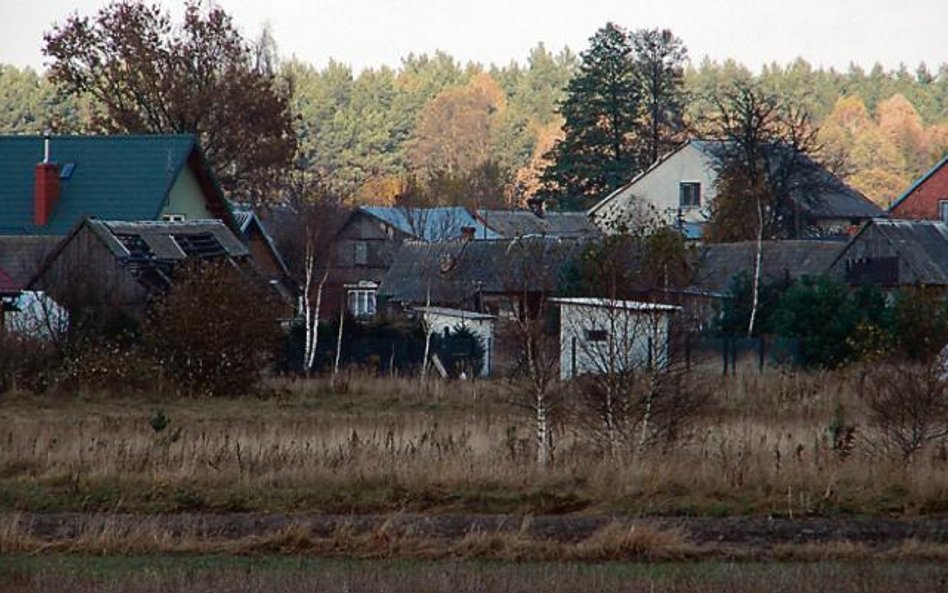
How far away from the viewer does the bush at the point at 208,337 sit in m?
34.6

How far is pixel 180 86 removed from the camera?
6006 cm

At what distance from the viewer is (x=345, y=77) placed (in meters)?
Answer: 189

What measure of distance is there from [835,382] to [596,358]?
39.5 ft

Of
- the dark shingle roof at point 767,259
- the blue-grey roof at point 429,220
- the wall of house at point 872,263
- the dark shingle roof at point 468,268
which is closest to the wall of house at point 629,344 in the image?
the dark shingle roof at point 468,268

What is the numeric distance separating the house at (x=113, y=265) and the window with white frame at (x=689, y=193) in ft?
102

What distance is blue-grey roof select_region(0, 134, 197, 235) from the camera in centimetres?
4822

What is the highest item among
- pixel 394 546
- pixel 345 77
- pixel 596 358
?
pixel 345 77

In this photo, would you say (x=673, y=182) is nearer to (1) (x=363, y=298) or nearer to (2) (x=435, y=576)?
(1) (x=363, y=298)

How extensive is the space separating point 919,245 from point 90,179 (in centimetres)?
2422

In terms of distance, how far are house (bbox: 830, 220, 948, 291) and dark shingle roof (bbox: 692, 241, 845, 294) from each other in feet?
2.96

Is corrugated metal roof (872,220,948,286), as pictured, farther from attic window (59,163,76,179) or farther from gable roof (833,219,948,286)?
attic window (59,163,76,179)

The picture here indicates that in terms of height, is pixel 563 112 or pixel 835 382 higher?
pixel 563 112

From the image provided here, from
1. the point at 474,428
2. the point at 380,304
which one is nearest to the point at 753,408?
the point at 474,428

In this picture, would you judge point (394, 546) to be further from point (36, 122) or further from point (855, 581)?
point (36, 122)
